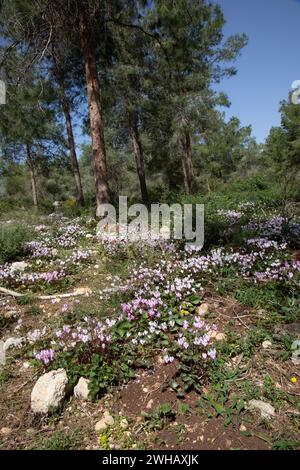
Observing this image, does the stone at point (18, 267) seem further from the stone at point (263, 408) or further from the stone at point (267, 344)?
the stone at point (263, 408)

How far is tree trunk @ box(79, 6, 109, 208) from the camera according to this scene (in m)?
8.77

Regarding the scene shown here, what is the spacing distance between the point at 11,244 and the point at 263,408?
18.5 feet

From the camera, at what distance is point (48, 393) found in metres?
2.66

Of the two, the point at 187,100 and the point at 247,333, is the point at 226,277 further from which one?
the point at 187,100

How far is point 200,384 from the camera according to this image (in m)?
2.68

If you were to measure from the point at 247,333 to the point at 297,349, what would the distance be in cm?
48

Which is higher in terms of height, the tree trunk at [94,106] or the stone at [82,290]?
the tree trunk at [94,106]

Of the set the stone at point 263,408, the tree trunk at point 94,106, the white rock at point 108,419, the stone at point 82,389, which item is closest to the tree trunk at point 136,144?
the tree trunk at point 94,106

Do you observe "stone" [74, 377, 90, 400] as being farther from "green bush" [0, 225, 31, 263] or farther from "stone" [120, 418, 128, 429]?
"green bush" [0, 225, 31, 263]

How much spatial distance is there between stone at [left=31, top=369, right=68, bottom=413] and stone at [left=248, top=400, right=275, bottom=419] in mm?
1517

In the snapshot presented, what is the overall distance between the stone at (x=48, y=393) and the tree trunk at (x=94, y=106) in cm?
699

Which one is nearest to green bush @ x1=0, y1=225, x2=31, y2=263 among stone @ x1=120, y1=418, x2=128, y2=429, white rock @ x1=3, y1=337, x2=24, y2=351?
white rock @ x1=3, y1=337, x2=24, y2=351

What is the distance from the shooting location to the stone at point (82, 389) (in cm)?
274

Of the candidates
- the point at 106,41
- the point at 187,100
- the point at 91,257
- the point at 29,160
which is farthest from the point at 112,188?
the point at 91,257
